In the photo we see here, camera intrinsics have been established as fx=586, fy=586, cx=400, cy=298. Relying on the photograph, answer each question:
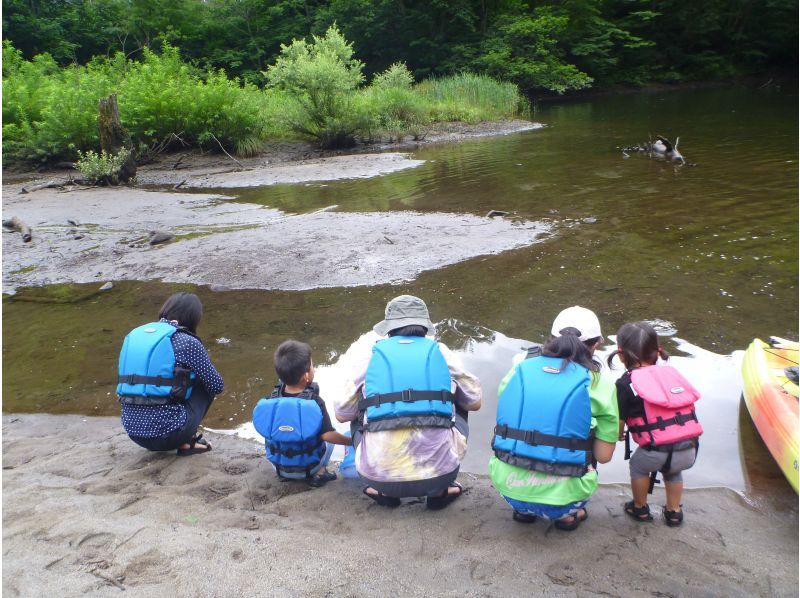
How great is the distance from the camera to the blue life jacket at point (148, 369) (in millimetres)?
3609

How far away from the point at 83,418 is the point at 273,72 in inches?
640

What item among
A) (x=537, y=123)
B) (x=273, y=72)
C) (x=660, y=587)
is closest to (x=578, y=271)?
(x=660, y=587)

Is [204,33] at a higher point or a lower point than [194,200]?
higher

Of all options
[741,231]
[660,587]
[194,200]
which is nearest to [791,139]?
[741,231]

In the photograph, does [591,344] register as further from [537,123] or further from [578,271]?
[537,123]

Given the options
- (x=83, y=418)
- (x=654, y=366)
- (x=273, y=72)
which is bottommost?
(x=83, y=418)

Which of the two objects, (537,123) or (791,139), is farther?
(537,123)

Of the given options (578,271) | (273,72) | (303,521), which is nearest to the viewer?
(303,521)

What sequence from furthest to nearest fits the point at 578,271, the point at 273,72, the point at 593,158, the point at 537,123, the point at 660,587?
1. the point at 537,123
2. the point at 273,72
3. the point at 593,158
4. the point at 578,271
5. the point at 660,587

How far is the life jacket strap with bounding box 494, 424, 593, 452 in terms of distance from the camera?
285cm

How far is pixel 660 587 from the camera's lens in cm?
255

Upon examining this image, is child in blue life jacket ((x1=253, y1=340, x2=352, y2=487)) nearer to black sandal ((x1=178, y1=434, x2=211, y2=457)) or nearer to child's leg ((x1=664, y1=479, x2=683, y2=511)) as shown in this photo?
black sandal ((x1=178, y1=434, x2=211, y2=457))

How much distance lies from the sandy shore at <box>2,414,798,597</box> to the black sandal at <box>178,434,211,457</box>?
0.15m

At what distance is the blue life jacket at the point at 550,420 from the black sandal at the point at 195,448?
6.90ft
